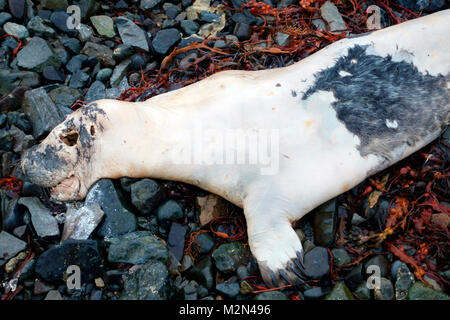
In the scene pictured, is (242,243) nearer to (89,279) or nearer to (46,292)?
(89,279)

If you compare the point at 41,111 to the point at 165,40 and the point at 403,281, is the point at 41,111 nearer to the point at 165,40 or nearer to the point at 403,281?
the point at 165,40

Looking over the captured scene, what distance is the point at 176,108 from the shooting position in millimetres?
3459

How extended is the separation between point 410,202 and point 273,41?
2.14 meters

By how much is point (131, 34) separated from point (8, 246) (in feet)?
8.41

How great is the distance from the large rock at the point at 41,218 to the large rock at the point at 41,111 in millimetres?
803

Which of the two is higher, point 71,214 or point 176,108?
point 176,108

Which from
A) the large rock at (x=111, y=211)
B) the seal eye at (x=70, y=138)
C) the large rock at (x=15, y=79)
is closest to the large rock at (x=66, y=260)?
the large rock at (x=111, y=211)

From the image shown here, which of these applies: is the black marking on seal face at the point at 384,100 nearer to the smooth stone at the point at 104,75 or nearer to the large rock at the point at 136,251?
the large rock at the point at 136,251

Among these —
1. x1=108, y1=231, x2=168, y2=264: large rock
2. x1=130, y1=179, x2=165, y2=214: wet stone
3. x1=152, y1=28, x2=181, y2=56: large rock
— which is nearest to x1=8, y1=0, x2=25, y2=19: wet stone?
x1=152, y1=28, x2=181, y2=56: large rock

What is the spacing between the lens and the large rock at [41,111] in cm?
411

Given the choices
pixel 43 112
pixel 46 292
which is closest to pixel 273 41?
pixel 43 112

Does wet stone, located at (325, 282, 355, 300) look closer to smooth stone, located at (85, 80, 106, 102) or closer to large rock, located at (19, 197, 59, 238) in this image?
large rock, located at (19, 197, 59, 238)

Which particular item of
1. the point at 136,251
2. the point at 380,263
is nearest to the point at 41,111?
the point at 136,251

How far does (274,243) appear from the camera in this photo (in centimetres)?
312
